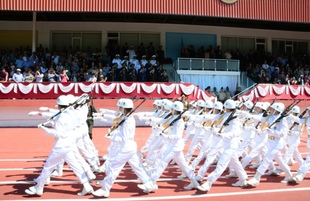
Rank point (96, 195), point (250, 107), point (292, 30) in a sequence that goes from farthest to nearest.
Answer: point (292, 30) < point (250, 107) < point (96, 195)

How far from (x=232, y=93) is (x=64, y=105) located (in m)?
17.6

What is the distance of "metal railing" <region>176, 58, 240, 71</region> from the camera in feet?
84.1

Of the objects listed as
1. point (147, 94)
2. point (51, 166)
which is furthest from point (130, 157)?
point (147, 94)

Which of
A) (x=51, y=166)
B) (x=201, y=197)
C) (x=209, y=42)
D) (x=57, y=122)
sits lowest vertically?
(x=201, y=197)

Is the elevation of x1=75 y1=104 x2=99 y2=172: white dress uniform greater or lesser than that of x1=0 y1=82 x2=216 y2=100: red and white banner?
lesser

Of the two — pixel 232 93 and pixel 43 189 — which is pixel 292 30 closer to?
pixel 232 93

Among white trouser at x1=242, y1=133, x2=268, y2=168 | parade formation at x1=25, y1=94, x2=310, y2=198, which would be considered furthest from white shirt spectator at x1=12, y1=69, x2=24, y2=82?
white trouser at x1=242, y1=133, x2=268, y2=168

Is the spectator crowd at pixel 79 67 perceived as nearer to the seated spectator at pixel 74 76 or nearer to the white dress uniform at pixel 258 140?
the seated spectator at pixel 74 76

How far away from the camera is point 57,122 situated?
9.25 meters

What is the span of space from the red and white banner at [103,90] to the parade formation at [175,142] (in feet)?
29.7

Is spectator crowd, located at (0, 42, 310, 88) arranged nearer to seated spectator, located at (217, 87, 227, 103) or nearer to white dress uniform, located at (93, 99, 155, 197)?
seated spectator, located at (217, 87, 227, 103)

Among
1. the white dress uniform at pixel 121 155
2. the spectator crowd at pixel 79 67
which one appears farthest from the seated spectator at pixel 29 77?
the white dress uniform at pixel 121 155

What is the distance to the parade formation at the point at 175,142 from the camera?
9.16m

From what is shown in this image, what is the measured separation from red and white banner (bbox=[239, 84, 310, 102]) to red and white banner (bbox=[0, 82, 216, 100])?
2.57 m
